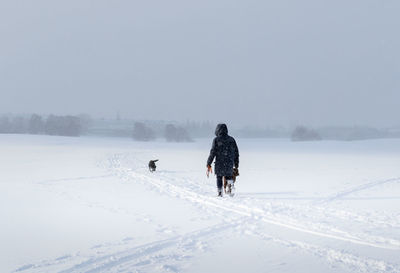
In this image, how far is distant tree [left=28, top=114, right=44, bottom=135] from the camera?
105 metres

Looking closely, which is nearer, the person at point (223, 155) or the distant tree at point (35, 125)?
the person at point (223, 155)

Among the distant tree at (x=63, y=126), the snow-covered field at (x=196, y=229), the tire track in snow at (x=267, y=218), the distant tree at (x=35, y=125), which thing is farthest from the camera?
the distant tree at (x=35, y=125)

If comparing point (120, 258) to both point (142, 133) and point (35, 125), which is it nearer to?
point (142, 133)

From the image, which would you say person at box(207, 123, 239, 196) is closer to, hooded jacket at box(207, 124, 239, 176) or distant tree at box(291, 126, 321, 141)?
hooded jacket at box(207, 124, 239, 176)

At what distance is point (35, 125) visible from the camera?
10556cm

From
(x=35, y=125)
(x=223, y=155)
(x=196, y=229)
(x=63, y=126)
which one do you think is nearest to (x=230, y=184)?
(x=223, y=155)

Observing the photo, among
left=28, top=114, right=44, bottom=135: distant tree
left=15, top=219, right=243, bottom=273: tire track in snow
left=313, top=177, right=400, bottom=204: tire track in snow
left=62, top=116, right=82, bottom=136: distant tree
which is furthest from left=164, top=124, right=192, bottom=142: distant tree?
left=15, top=219, right=243, bottom=273: tire track in snow

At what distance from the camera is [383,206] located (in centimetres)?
1034

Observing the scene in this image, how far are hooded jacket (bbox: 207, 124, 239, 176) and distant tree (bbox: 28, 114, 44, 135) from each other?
101 meters

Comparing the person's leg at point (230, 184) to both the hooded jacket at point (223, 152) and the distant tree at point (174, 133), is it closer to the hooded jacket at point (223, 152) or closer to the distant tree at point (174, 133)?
the hooded jacket at point (223, 152)

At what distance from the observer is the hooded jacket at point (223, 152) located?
11.8 metres

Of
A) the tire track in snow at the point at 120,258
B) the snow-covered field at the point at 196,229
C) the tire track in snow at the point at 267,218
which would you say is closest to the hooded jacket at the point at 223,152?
the snow-covered field at the point at 196,229

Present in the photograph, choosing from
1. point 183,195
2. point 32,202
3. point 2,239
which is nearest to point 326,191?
point 183,195

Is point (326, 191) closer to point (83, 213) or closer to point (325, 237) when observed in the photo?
point (325, 237)
